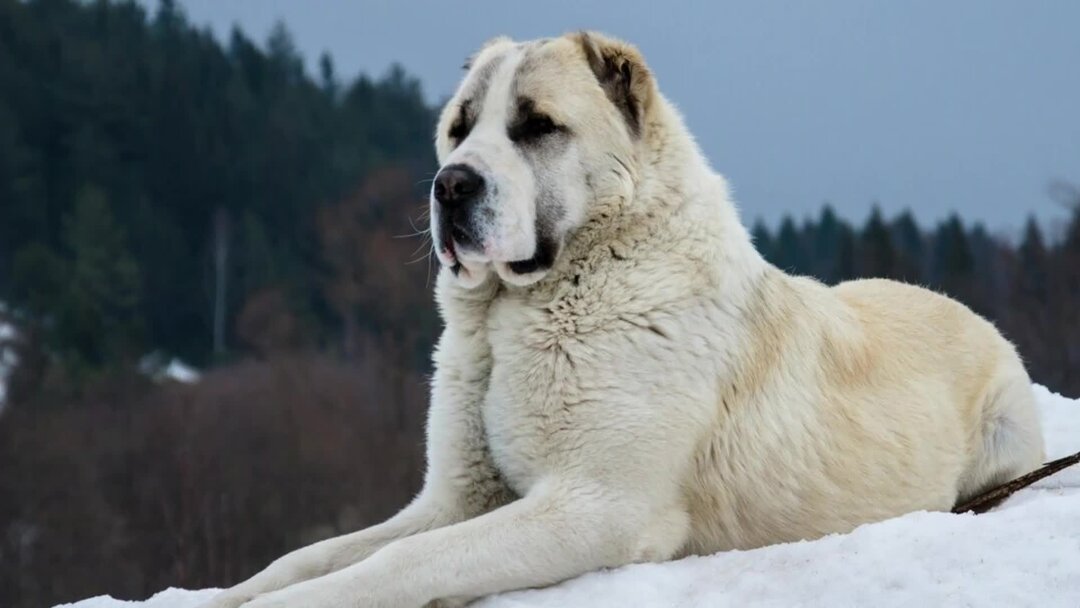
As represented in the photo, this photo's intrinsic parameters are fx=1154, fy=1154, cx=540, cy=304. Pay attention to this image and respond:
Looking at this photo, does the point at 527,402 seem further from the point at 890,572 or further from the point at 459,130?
the point at 890,572

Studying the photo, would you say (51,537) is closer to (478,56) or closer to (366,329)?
(366,329)

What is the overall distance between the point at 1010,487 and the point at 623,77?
2.48 metres

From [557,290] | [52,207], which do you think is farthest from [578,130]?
[52,207]

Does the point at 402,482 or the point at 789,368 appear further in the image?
the point at 402,482

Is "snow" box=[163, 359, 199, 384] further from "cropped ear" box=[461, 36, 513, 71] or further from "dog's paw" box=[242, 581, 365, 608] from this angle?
"dog's paw" box=[242, 581, 365, 608]

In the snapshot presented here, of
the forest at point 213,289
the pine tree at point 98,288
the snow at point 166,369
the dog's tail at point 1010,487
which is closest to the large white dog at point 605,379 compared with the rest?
the dog's tail at point 1010,487

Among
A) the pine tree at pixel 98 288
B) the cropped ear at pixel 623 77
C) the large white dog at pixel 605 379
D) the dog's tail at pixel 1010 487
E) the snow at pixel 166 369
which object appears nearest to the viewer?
the large white dog at pixel 605 379

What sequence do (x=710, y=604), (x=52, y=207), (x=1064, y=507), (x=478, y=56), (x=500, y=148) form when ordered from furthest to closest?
(x=52, y=207) → (x=478, y=56) → (x=500, y=148) → (x=1064, y=507) → (x=710, y=604)

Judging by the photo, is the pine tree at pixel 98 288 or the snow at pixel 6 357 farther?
the pine tree at pixel 98 288

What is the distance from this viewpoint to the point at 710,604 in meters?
3.75

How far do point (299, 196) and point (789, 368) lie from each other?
5900 centimetres

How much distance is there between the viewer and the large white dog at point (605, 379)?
4.04 m

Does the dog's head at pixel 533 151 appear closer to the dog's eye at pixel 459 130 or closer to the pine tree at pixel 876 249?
the dog's eye at pixel 459 130

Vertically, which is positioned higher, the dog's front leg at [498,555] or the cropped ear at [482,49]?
the cropped ear at [482,49]
